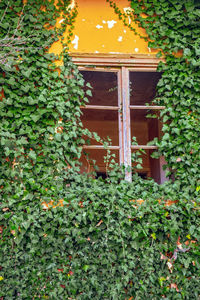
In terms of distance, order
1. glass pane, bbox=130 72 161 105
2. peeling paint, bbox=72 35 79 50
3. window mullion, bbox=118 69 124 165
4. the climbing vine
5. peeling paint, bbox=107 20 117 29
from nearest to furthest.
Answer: the climbing vine, window mullion, bbox=118 69 124 165, peeling paint, bbox=72 35 79 50, peeling paint, bbox=107 20 117 29, glass pane, bbox=130 72 161 105

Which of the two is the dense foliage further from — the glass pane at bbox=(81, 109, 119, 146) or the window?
the glass pane at bbox=(81, 109, 119, 146)

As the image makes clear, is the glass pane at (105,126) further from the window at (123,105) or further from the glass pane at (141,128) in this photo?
the glass pane at (141,128)

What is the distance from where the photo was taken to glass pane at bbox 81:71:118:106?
5.16 metres

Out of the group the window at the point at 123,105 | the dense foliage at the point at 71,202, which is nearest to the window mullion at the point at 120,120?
the window at the point at 123,105

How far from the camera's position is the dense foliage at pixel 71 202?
3.31 metres

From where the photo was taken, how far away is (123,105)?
3912 millimetres

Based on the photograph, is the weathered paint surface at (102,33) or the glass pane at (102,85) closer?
the weathered paint surface at (102,33)

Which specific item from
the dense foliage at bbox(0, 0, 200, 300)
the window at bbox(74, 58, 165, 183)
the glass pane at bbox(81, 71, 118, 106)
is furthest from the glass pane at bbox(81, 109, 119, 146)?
the dense foliage at bbox(0, 0, 200, 300)

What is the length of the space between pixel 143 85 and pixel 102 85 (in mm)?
682

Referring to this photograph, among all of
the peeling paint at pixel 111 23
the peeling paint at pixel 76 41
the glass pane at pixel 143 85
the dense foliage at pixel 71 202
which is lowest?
the dense foliage at pixel 71 202

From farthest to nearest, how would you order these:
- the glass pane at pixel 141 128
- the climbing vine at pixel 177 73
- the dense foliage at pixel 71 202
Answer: the glass pane at pixel 141 128 < the climbing vine at pixel 177 73 < the dense foliage at pixel 71 202

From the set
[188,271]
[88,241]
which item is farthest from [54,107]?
[188,271]

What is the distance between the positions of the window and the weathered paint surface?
0.48 ft

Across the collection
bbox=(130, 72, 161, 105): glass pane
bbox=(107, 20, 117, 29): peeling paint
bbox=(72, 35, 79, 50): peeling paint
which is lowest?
bbox=(130, 72, 161, 105): glass pane
